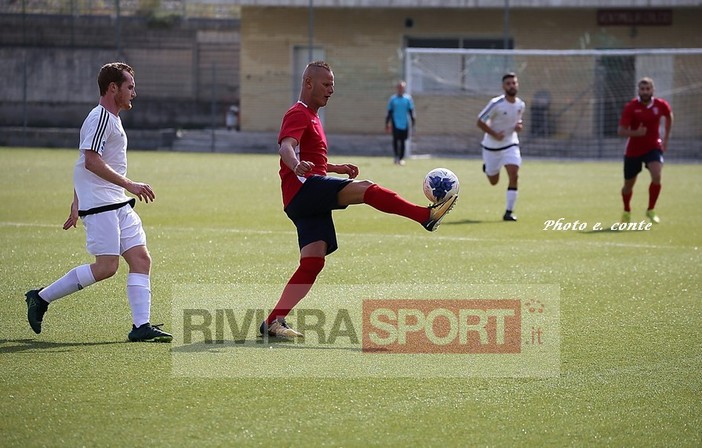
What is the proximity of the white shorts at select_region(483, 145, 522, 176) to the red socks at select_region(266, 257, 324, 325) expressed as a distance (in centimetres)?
1022

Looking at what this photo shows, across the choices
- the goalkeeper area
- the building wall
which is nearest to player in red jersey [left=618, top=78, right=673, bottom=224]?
the goalkeeper area

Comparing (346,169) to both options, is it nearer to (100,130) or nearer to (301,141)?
(301,141)

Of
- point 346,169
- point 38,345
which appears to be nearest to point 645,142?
point 346,169

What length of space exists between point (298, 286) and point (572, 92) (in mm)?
30509

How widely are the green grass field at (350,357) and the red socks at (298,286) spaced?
0.45 m

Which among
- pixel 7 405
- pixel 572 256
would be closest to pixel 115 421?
pixel 7 405

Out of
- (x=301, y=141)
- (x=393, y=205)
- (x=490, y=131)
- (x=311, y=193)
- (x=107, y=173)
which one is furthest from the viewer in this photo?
(x=490, y=131)

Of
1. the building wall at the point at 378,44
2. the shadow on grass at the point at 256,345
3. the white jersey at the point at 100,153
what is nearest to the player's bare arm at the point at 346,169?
the shadow on grass at the point at 256,345

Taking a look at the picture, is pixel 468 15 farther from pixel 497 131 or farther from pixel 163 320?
pixel 163 320

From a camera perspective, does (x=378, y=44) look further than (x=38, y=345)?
Yes

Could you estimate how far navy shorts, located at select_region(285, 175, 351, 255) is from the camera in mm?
7445

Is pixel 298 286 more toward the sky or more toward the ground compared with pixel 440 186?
more toward the ground

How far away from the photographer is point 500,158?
18.0 meters

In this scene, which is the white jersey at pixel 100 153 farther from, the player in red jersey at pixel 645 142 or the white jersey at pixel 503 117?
the white jersey at pixel 503 117
